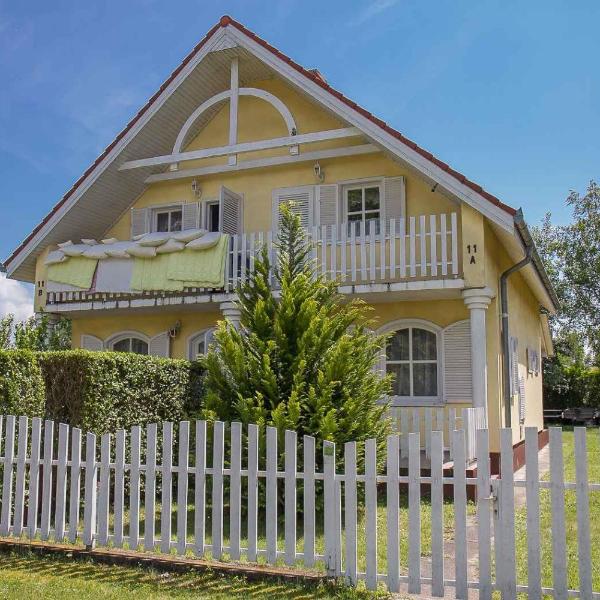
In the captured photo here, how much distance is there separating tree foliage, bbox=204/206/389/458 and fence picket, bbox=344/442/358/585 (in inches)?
69.9

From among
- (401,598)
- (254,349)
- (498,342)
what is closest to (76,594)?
(401,598)

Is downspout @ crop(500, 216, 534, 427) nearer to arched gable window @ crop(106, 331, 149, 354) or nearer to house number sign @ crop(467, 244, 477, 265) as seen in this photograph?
house number sign @ crop(467, 244, 477, 265)

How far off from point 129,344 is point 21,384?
8.28 metres

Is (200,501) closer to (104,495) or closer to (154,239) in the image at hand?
(104,495)

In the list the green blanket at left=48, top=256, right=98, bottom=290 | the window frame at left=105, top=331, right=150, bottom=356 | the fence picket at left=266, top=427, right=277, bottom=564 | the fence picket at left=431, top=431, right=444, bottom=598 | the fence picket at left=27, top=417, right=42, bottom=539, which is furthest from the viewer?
the window frame at left=105, top=331, right=150, bottom=356

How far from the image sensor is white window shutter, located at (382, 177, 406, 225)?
13.1 meters

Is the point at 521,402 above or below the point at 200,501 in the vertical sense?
above

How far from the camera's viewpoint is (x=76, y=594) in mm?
5457

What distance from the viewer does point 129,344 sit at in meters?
16.0

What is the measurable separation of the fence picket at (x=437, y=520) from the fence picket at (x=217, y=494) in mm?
1978

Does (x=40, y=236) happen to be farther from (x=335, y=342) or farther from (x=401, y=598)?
(x=401, y=598)

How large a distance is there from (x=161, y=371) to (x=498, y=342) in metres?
5.97

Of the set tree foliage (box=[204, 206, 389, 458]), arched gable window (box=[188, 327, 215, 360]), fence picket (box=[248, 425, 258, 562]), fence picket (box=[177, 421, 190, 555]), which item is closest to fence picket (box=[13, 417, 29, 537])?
fence picket (box=[177, 421, 190, 555])

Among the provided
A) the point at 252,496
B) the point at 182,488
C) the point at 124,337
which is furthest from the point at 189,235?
the point at 252,496
